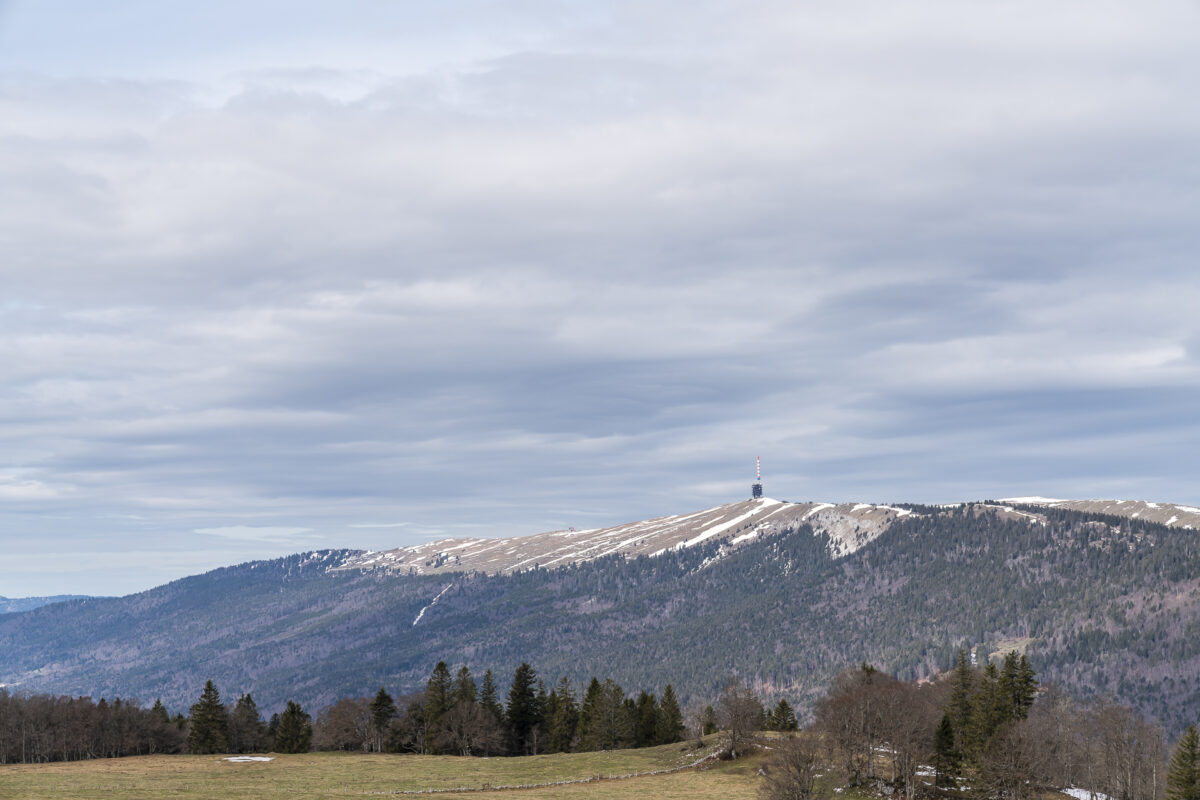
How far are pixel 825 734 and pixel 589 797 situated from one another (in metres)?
33.4

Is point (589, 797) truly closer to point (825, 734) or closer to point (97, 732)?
point (825, 734)

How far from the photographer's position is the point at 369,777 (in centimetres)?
12219

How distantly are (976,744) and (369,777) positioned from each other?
7599 cm

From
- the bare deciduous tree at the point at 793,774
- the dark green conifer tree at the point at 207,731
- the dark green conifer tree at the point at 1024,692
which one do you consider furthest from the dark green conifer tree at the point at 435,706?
the dark green conifer tree at the point at 1024,692

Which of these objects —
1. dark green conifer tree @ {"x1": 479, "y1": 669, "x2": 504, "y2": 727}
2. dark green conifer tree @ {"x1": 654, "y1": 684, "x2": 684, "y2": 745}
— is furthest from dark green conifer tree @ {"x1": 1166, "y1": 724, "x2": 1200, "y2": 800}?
dark green conifer tree @ {"x1": 479, "y1": 669, "x2": 504, "y2": 727}

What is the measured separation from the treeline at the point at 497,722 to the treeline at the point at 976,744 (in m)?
36.6

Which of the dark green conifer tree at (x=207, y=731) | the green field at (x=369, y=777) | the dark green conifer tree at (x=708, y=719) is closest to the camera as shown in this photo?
the green field at (x=369, y=777)

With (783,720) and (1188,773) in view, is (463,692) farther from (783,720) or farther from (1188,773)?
(1188,773)

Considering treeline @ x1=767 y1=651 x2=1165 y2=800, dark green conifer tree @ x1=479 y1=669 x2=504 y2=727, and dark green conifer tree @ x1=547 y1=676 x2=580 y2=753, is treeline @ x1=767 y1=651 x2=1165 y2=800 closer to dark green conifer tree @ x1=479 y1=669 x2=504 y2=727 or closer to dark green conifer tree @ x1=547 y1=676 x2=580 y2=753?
dark green conifer tree @ x1=547 y1=676 x2=580 y2=753

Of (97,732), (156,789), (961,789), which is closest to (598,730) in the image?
(961,789)

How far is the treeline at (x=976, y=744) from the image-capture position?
112500 millimetres

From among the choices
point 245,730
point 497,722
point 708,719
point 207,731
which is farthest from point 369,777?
point 708,719

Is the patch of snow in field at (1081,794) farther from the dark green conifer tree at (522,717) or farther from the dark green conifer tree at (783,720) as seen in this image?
the dark green conifer tree at (522,717)

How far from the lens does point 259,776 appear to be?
120875 millimetres
